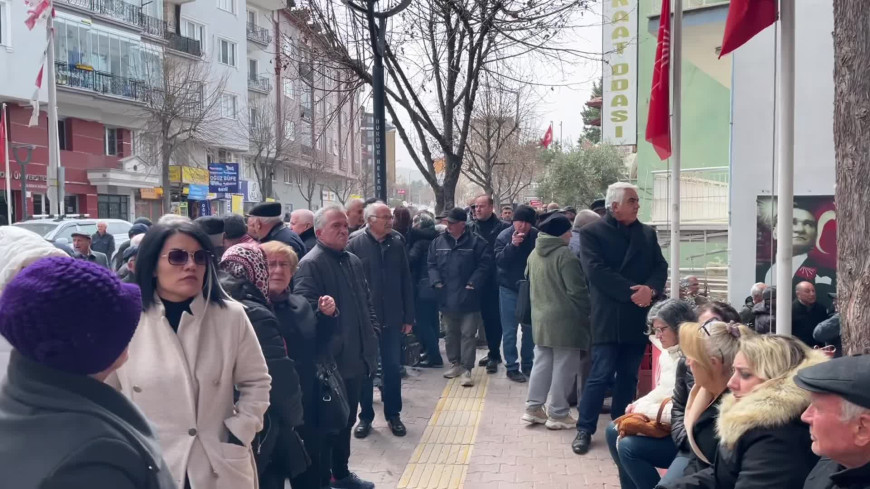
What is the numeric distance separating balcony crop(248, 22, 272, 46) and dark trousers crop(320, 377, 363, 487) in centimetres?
4231

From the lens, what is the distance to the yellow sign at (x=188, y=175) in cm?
3396

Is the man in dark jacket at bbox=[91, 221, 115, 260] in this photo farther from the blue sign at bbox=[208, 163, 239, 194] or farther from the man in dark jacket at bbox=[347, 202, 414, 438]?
the blue sign at bbox=[208, 163, 239, 194]

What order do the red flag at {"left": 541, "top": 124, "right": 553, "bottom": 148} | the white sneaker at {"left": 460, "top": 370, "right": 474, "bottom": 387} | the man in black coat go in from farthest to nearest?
the red flag at {"left": 541, "top": 124, "right": 553, "bottom": 148}, the white sneaker at {"left": 460, "top": 370, "right": 474, "bottom": 387}, the man in black coat

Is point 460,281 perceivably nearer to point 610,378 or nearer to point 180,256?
point 610,378

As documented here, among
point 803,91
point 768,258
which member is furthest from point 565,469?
point 803,91

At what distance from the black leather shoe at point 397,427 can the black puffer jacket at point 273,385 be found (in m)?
2.86

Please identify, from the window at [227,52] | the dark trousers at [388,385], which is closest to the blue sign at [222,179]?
the window at [227,52]

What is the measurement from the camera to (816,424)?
2283 millimetres

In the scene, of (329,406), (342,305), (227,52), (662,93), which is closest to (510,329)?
(662,93)

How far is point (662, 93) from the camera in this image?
5.72 meters

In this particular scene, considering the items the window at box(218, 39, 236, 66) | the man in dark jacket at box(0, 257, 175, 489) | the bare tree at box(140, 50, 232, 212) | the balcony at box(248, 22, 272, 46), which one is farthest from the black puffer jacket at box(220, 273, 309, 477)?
the balcony at box(248, 22, 272, 46)

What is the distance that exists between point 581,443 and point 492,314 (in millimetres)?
3026

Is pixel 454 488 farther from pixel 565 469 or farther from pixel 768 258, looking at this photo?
pixel 768 258

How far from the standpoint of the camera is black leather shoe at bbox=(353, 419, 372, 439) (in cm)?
619
